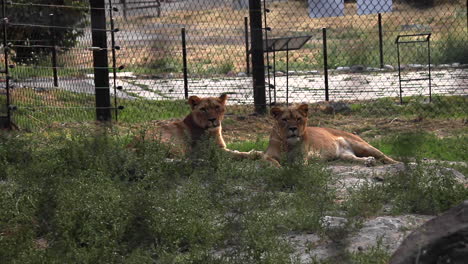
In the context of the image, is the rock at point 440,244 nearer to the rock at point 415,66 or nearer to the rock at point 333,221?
the rock at point 333,221

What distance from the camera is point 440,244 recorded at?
446 centimetres

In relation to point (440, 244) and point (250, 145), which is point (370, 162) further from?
point (440, 244)

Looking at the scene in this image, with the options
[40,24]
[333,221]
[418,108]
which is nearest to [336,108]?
[418,108]

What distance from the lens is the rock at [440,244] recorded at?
4438mm

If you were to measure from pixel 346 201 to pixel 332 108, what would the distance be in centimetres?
594

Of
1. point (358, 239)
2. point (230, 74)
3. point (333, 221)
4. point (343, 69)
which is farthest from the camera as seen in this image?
point (343, 69)

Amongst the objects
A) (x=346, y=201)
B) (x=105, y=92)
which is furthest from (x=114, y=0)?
(x=346, y=201)

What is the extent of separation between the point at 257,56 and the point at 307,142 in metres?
3.48

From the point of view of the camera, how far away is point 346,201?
6.80 meters

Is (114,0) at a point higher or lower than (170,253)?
higher

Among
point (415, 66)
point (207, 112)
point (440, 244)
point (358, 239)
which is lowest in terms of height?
point (358, 239)

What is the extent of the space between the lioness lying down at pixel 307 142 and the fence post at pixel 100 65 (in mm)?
3212

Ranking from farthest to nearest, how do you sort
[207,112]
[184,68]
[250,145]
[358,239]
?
1. [184,68]
2. [250,145]
3. [207,112]
4. [358,239]

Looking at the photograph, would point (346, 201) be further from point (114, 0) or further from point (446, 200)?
point (114, 0)
